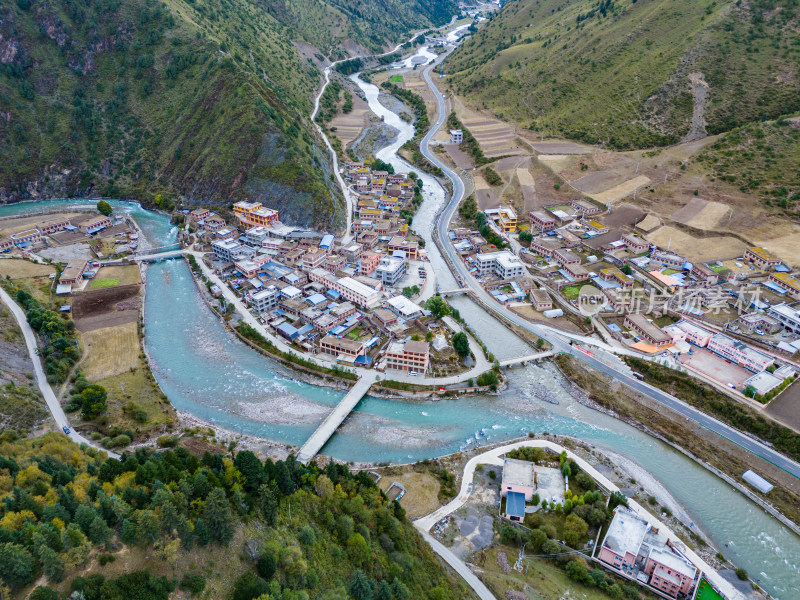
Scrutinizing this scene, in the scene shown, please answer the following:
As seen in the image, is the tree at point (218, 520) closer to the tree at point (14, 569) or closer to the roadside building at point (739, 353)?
the tree at point (14, 569)

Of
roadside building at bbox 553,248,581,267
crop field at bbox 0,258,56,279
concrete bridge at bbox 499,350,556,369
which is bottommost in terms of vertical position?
crop field at bbox 0,258,56,279

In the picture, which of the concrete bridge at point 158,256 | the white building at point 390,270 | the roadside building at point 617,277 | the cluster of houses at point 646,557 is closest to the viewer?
the cluster of houses at point 646,557

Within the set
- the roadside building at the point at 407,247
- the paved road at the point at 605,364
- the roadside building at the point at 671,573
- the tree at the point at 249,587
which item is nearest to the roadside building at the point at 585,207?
the paved road at the point at 605,364

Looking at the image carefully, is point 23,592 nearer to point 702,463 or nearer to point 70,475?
point 70,475

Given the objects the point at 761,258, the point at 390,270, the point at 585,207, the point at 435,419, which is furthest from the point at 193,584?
the point at 585,207

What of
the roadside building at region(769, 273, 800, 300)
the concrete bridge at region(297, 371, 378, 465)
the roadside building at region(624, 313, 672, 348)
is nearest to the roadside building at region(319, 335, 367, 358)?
the concrete bridge at region(297, 371, 378, 465)

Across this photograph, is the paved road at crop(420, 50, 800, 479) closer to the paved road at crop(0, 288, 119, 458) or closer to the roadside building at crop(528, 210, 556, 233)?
the roadside building at crop(528, 210, 556, 233)

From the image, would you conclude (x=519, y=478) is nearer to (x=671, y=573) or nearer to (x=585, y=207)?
(x=671, y=573)
